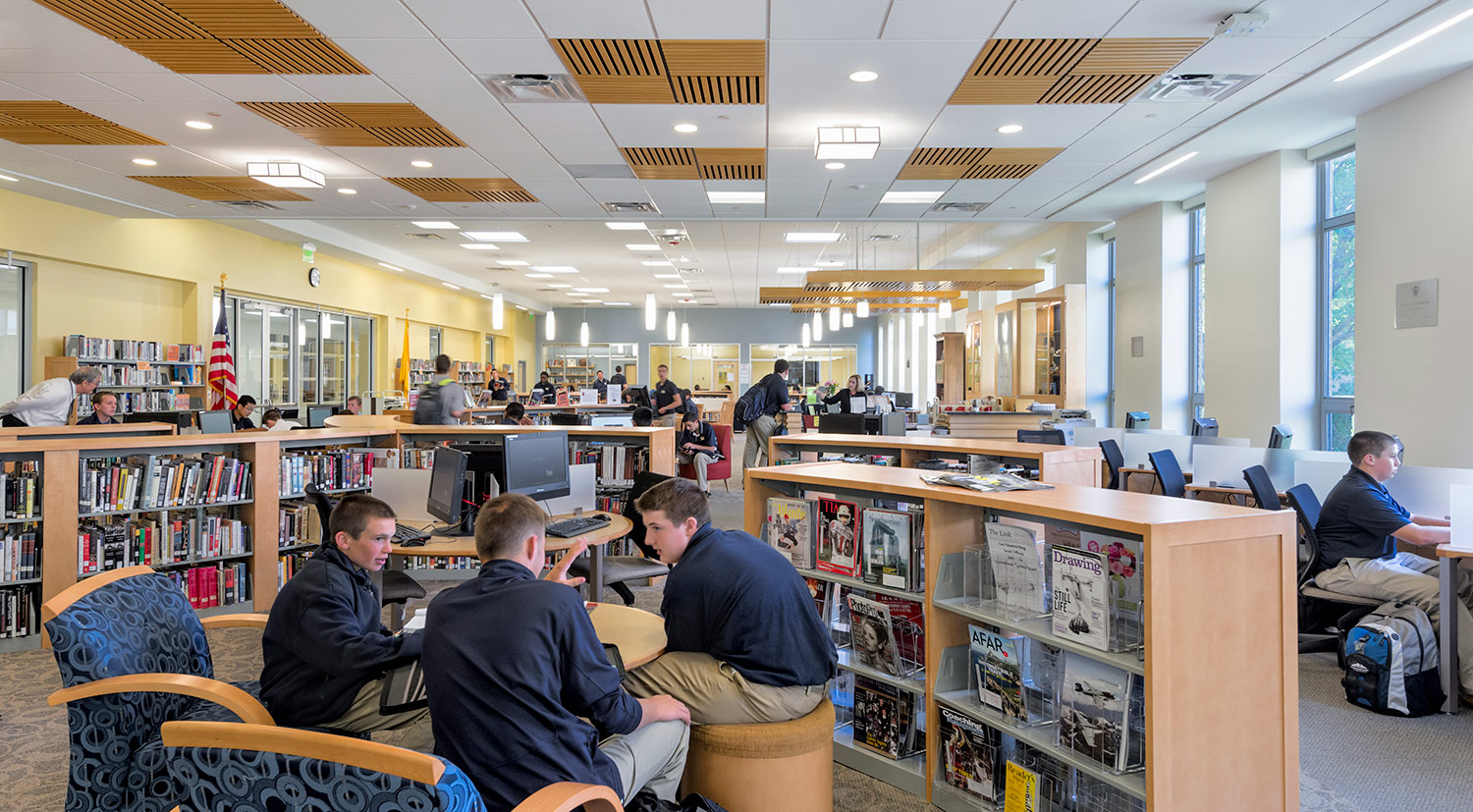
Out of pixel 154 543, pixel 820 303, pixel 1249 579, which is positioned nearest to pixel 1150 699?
pixel 1249 579

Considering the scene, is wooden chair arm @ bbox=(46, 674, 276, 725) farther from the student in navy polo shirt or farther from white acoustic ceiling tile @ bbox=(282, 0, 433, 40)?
the student in navy polo shirt

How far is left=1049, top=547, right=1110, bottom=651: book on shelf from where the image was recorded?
2439 millimetres

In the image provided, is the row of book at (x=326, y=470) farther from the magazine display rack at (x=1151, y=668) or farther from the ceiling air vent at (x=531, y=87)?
the magazine display rack at (x=1151, y=668)

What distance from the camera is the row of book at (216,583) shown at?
5445 millimetres

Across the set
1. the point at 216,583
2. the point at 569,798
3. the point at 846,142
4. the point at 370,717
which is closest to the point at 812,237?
the point at 846,142

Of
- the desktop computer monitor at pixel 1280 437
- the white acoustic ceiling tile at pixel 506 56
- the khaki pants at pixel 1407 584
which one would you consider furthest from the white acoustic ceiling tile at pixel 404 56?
the desktop computer monitor at pixel 1280 437

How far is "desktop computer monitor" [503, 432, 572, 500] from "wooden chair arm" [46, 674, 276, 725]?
2108 millimetres

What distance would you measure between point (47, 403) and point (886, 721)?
26.2ft

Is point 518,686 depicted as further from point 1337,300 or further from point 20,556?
point 1337,300

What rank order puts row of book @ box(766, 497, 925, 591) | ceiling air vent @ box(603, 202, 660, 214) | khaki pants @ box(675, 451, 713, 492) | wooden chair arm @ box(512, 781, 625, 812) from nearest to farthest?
wooden chair arm @ box(512, 781, 625, 812), row of book @ box(766, 497, 925, 591), ceiling air vent @ box(603, 202, 660, 214), khaki pants @ box(675, 451, 713, 492)

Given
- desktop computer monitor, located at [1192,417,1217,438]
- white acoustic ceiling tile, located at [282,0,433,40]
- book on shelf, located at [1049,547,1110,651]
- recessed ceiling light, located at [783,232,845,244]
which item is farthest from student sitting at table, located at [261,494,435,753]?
recessed ceiling light, located at [783,232,845,244]

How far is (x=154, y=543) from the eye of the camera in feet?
17.3

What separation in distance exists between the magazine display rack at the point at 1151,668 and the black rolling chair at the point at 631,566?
2.53 meters

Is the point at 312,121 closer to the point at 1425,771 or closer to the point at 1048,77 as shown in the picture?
the point at 1048,77
